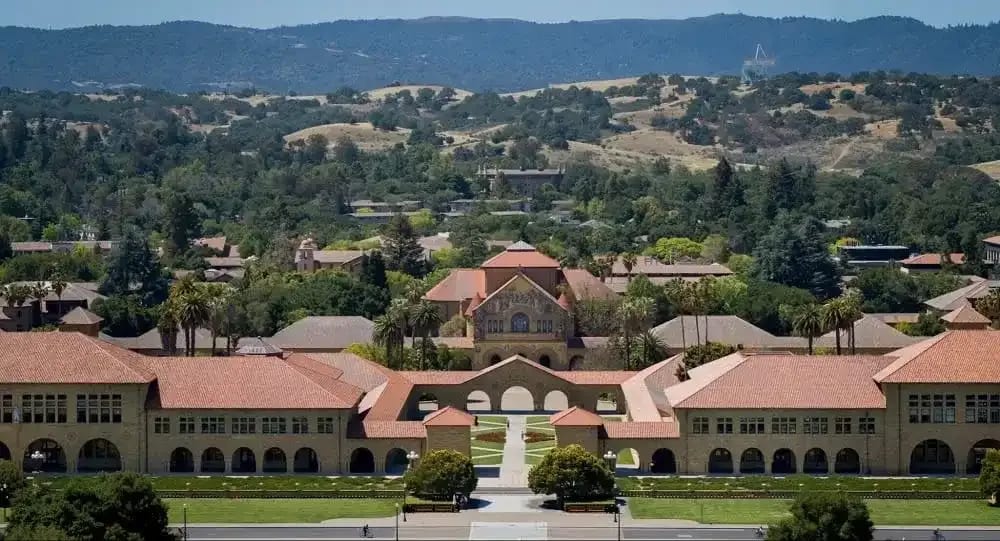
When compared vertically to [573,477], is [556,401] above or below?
above

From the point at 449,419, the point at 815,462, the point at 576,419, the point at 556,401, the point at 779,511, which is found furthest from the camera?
the point at 556,401

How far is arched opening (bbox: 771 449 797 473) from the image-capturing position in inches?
4156

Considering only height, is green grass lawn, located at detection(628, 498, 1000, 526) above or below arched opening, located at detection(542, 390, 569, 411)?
below

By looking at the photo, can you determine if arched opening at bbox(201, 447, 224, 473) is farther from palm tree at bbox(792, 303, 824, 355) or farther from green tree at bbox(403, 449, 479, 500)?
palm tree at bbox(792, 303, 824, 355)

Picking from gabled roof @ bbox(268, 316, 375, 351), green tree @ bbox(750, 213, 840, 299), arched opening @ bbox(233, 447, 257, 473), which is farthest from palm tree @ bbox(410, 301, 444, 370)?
green tree @ bbox(750, 213, 840, 299)

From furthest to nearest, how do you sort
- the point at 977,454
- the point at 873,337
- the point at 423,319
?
1. the point at 873,337
2. the point at 423,319
3. the point at 977,454

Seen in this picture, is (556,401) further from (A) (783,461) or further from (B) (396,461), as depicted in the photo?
(A) (783,461)

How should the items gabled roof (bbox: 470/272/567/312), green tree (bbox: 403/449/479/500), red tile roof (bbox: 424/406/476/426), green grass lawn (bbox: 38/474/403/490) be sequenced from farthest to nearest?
gabled roof (bbox: 470/272/567/312) < red tile roof (bbox: 424/406/476/426) < green grass lawn (bbox: 38/474/403/490) < green tree (bbox: 403/449/479/500)

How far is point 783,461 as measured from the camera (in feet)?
348

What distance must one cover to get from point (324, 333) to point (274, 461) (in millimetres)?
41018

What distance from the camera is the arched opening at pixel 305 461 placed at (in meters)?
106

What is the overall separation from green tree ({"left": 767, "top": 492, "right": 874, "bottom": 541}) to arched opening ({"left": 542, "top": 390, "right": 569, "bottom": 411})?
46.3 m

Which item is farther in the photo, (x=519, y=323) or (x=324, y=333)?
(x=324, y=333)

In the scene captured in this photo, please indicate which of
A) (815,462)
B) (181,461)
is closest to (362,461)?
(181,461)
